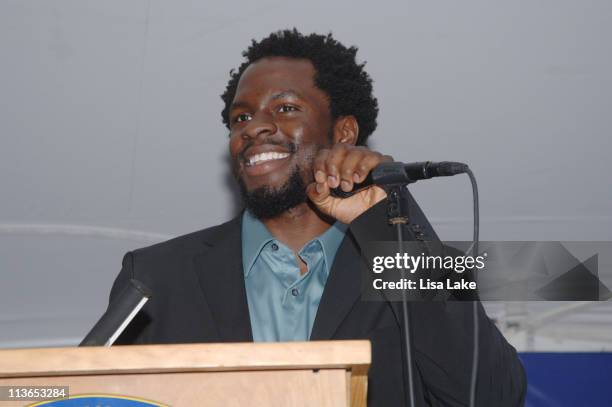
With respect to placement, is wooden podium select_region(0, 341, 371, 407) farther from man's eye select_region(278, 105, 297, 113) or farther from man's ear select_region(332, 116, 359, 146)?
man's ear select_region(332, 116, 359, 146)

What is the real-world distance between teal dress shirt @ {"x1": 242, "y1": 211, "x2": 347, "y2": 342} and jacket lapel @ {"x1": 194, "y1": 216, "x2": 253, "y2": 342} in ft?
0.11

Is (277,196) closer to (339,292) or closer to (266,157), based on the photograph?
(266,157)

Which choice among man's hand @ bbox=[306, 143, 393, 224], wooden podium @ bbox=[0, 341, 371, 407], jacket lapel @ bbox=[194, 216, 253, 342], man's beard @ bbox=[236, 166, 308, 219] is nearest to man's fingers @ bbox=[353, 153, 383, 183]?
man's hand @ bbox=[306, 143, 393, 224]

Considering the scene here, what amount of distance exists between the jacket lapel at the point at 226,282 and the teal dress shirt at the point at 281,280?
34mm

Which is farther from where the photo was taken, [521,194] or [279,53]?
[521,194]

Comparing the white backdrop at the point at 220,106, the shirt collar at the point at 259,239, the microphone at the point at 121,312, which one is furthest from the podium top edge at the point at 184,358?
the white backdrop at the point at 220,106

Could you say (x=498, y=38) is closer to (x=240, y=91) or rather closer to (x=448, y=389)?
(x=240, y=91)

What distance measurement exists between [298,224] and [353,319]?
1.39 feet

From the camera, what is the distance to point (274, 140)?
2252 millimetres

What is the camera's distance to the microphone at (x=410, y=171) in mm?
1432

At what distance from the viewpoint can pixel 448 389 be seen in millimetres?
1726

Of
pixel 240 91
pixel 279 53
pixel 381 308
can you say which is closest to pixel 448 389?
pixel 381 308

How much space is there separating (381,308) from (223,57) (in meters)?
1.21

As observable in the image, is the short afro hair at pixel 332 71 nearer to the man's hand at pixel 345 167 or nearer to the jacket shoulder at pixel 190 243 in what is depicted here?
the jacket shoulder at pixel 190 243
